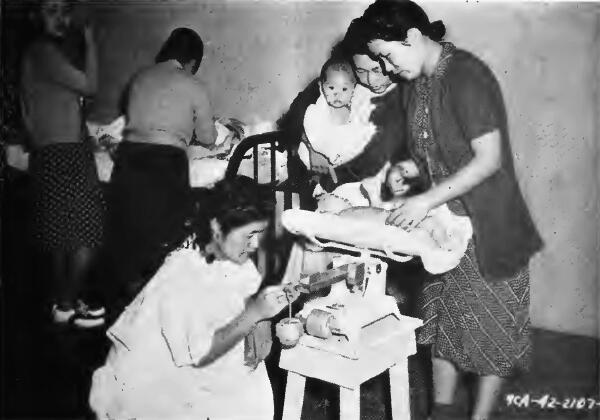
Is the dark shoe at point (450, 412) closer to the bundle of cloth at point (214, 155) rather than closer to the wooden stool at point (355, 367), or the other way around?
the wooden stool at point (355, 367)

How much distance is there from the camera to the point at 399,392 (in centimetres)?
198

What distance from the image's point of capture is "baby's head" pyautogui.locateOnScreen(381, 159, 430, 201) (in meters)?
2.17

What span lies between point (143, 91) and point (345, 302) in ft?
3.34

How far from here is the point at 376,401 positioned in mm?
2354

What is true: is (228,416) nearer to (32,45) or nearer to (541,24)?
(32,45)

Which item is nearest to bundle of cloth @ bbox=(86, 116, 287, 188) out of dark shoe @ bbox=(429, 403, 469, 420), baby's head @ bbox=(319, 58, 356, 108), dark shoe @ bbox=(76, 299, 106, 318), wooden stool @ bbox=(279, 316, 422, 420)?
baby's head @ bbox=(319, 58, 356, 108)

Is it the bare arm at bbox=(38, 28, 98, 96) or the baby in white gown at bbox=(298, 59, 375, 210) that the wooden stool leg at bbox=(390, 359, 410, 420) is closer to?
the baby in white gown at bbox=(298, 59, 375, 210)

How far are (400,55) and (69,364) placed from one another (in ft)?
5.19

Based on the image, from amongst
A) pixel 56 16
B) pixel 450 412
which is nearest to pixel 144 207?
pixel 56 16

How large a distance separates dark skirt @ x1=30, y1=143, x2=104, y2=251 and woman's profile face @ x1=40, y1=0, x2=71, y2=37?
1.30ft

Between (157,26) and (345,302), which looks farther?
(157,26)

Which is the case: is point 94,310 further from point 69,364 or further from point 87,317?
point 69,364

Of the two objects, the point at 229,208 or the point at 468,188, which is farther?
the point at 468,188

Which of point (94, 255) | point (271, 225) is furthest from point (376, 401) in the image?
point (94, 255)
